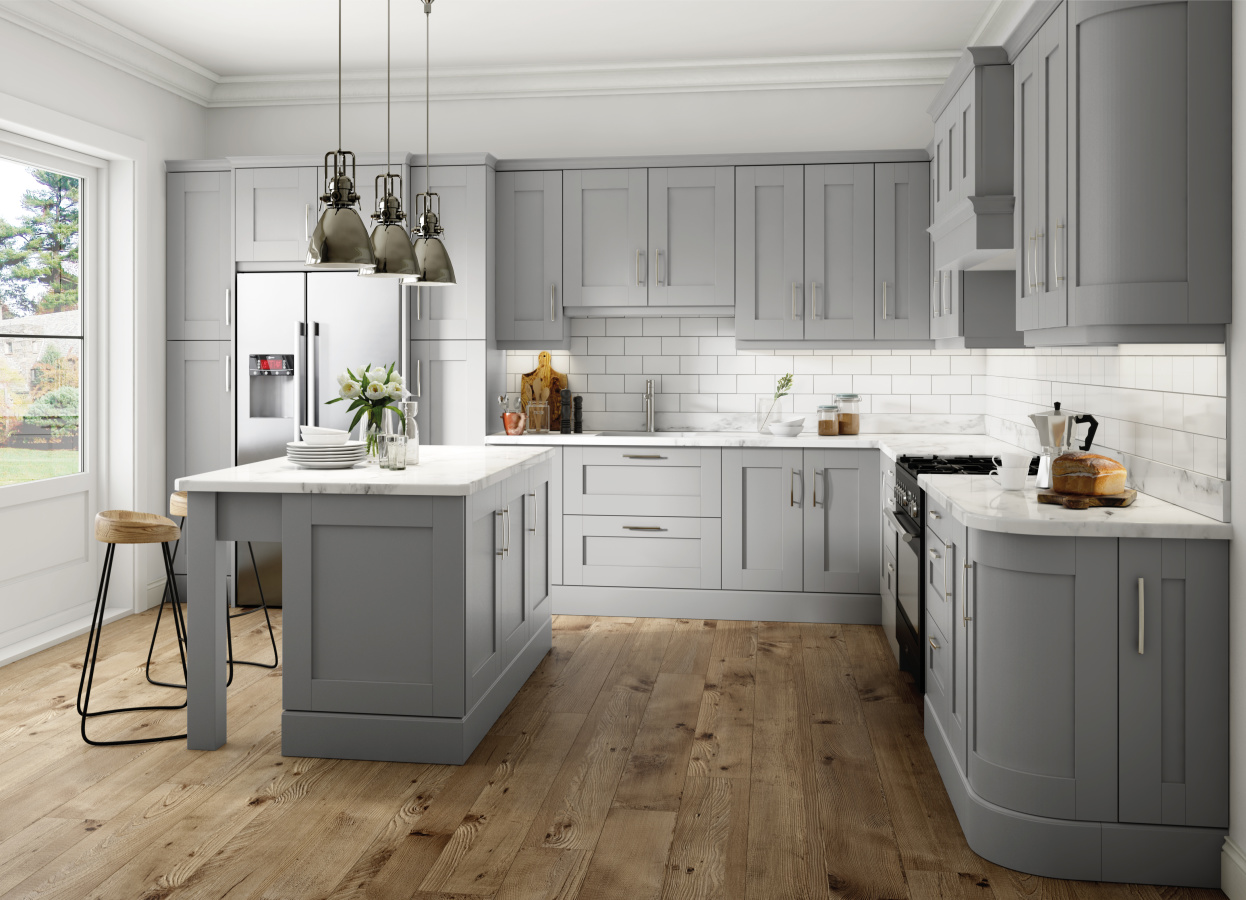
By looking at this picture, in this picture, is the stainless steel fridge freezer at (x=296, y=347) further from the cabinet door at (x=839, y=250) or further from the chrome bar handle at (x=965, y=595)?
the chrome bar handle at (x=965, y=595)

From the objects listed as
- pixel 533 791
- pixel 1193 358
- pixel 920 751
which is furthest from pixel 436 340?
pixel 1193 358

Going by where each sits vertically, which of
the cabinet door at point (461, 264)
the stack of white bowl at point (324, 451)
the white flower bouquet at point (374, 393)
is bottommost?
the stack of white bowl at point (324, 451)

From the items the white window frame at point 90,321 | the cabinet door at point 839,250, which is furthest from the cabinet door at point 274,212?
the cabinet door at point 839,250

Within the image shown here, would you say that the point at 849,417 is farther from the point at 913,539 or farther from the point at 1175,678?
the point at 1175,678

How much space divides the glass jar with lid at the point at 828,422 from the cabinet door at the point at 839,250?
1.40 ft

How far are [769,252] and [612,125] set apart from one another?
1261mm

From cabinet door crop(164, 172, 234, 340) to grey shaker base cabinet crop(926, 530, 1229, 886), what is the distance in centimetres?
447

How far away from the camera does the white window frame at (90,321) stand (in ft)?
16.3

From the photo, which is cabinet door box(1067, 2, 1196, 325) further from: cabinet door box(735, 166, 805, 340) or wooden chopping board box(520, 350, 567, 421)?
wooden chopping board box(520, 350, 567, 421)

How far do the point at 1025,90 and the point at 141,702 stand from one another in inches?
153

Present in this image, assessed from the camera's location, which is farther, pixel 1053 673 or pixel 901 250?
pixel 901 250

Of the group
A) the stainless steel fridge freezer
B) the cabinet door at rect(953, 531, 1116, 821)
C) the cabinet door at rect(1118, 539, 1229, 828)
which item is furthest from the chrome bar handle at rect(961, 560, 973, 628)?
the stainless steel fridge freezer

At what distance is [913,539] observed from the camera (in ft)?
12.0

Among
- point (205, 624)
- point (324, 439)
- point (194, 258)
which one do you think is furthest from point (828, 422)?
point (194, 258)
